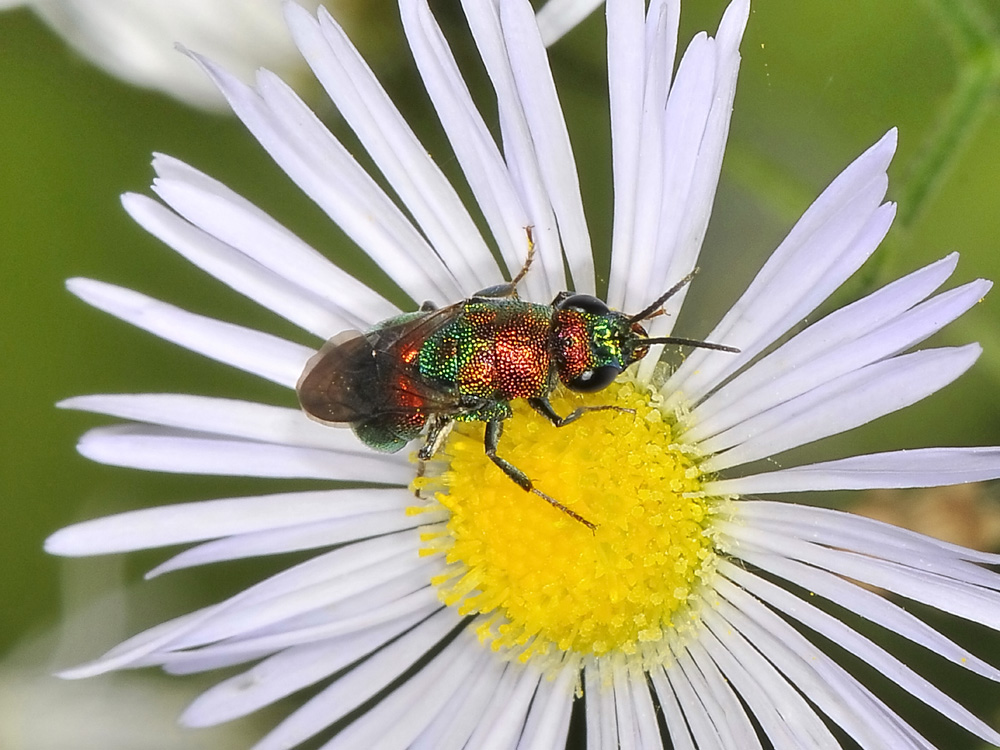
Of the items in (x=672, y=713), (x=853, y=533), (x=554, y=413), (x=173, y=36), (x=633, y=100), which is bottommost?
(x=672, y=713)

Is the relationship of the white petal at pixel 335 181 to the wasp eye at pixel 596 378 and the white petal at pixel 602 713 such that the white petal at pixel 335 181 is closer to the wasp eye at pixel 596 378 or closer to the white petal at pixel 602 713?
the wasp eye at pixel 596 378

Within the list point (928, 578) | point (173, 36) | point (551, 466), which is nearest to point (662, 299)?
point (551, 466)

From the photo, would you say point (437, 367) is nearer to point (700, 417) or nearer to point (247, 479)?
point (700, 417)

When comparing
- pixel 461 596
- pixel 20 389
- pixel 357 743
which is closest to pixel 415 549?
pixel 461 596

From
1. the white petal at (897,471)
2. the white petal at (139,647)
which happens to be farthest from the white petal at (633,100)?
the white petal at (139,647)

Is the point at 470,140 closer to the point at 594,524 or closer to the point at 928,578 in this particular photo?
the point at 594,524

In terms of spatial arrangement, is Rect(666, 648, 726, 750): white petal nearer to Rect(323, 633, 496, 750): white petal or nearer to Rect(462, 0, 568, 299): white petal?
Rect(323, 633, 496, 750): white petal
